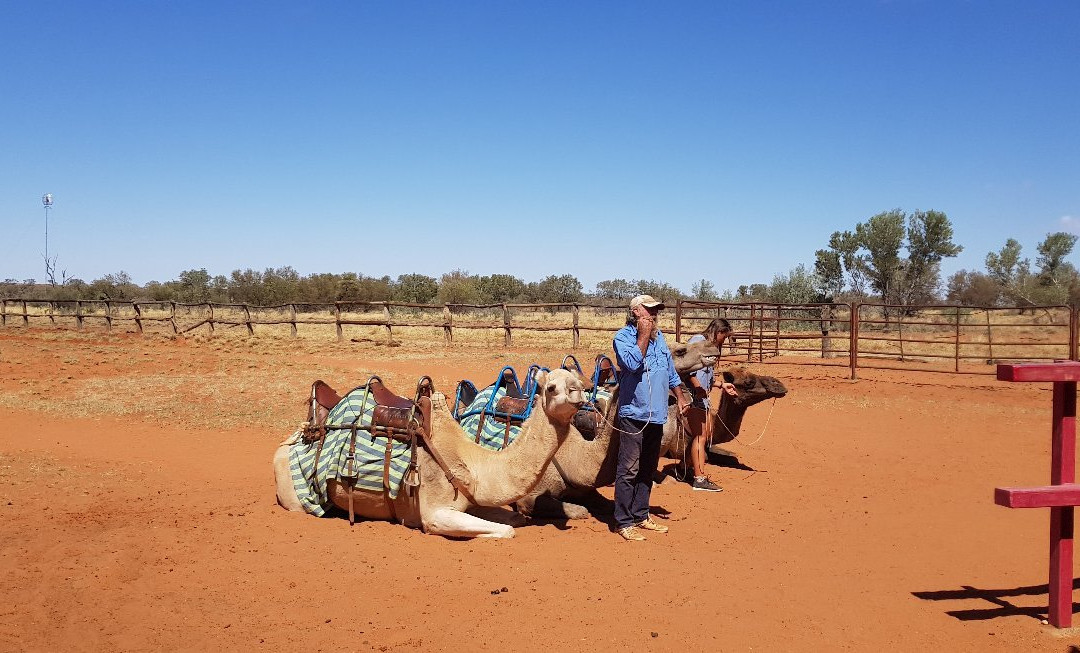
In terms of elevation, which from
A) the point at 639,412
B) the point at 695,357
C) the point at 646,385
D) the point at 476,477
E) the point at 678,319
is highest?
the point at 678,319

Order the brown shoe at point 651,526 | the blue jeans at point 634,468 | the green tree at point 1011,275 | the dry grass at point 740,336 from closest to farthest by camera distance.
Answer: the blue jeans at point 634,468, the brown shoe at point 651,526, the dry grass at point 740,336, the green tree at point 1011,275

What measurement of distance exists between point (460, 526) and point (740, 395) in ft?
12.6

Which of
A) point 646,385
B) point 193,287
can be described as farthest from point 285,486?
point 193,287

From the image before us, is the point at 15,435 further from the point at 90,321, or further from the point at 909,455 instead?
the point at 90,321

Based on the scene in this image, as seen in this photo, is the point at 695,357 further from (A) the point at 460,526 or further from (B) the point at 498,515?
(A) the point at 460,526

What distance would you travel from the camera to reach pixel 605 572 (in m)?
5.08

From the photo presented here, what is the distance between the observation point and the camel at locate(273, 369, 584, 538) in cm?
542

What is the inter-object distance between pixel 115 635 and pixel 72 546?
68.2 inches

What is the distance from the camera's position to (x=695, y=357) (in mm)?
7066

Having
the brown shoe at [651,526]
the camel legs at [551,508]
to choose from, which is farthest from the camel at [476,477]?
the brown shoe at [651,526]

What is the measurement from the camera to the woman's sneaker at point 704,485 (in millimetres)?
7586

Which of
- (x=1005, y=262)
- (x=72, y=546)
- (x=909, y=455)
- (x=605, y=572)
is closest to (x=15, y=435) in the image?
(x=72, y=546)

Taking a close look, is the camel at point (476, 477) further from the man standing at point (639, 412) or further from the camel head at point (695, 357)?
the camel head at point (695, 357)

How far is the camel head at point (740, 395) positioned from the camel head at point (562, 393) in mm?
3340
